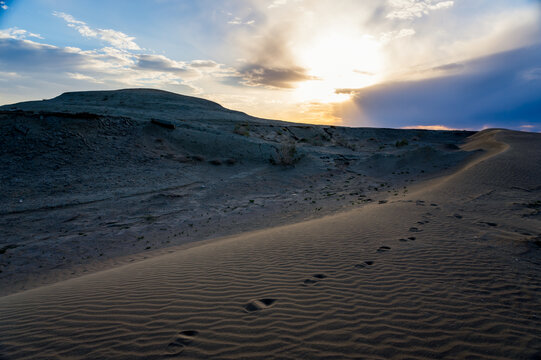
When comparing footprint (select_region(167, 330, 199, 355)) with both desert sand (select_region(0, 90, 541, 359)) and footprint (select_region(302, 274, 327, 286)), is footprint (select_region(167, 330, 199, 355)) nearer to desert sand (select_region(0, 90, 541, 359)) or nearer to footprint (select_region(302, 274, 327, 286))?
desert sand (select_region(0, 90, 541, 359))

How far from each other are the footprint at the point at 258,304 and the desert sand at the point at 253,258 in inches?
1.2

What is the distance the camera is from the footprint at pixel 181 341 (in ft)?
9.52

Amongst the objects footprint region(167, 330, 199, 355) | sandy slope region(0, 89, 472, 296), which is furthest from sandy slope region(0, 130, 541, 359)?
sandy slope region(0, 89, 472, 296)

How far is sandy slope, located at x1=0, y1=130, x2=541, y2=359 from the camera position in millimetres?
2926

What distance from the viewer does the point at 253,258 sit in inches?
231

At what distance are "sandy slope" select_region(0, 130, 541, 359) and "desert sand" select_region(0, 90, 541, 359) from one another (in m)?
0.02

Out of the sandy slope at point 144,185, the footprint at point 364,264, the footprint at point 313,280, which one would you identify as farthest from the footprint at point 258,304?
the sandy slope at point 144,185

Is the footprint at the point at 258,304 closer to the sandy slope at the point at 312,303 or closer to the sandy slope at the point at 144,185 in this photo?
the sandy slope at the point at 312,303

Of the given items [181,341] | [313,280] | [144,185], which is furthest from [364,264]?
[144,185]

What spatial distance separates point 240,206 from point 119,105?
91.3ft

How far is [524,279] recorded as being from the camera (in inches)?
167

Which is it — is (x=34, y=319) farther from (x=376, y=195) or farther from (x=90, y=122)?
(x=90, y=122)

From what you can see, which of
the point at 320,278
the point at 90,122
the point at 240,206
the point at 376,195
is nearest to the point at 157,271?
the point at 320,278

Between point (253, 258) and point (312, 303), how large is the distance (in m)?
2.31
